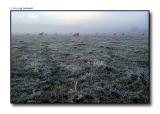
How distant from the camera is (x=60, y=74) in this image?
2654 millimetres

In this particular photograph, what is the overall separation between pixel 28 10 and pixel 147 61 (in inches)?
47.7

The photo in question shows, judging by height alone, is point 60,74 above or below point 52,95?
above

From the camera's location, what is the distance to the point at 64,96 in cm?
262

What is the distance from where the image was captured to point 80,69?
2656mm

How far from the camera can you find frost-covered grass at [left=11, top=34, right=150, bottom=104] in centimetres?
262

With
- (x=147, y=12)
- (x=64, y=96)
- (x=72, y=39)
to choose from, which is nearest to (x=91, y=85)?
(x=64, y=96)

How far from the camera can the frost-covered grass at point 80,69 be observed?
2625 mm

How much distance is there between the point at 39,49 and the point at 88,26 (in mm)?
512
